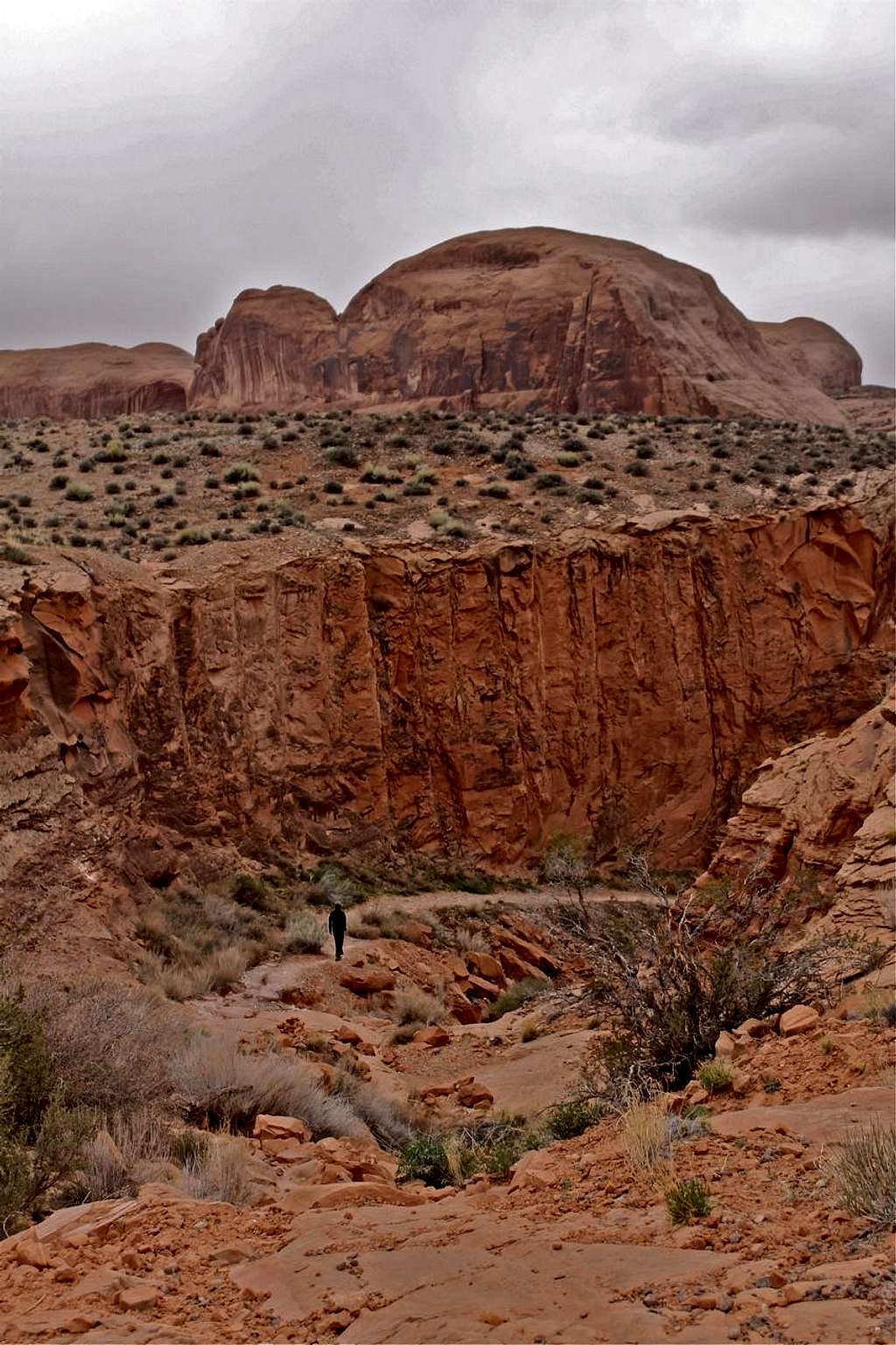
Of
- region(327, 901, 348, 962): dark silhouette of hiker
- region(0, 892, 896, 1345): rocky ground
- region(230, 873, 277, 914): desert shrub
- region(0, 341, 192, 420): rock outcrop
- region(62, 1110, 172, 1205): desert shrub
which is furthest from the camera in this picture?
region(0, 341, 192, 420): rock outcrop

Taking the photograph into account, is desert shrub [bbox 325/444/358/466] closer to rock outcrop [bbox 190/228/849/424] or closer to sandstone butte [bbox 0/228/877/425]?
rock outcrop [bbox 190/228/849/424]

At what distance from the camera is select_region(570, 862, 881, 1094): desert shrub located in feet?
31.0

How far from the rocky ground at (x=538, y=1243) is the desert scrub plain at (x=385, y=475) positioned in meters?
19.3

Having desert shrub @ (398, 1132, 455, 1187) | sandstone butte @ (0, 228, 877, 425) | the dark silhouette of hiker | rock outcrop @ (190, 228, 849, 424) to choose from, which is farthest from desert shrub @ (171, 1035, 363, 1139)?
rock outcrop @ (190, 228, 849, 424)

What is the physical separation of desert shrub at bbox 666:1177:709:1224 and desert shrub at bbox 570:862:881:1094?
3.18 meters

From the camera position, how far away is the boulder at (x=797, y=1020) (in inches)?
355

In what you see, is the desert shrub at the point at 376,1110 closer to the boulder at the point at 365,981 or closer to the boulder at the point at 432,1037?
the boulder at the point at 432,1037

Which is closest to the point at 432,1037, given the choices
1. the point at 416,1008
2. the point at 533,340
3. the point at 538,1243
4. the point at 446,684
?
the point at 416,1008

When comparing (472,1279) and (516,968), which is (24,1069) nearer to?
(472,1279)

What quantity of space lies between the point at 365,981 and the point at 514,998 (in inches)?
97.8

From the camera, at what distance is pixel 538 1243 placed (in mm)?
5742

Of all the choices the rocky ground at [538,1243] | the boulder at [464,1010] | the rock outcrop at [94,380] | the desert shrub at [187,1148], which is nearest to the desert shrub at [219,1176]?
the desert shrub at [187,1148]

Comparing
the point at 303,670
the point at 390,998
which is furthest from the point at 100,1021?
the point at 303,670

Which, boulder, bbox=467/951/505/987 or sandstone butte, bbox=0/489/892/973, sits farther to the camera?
boulder, bbox=467/951/505/987
